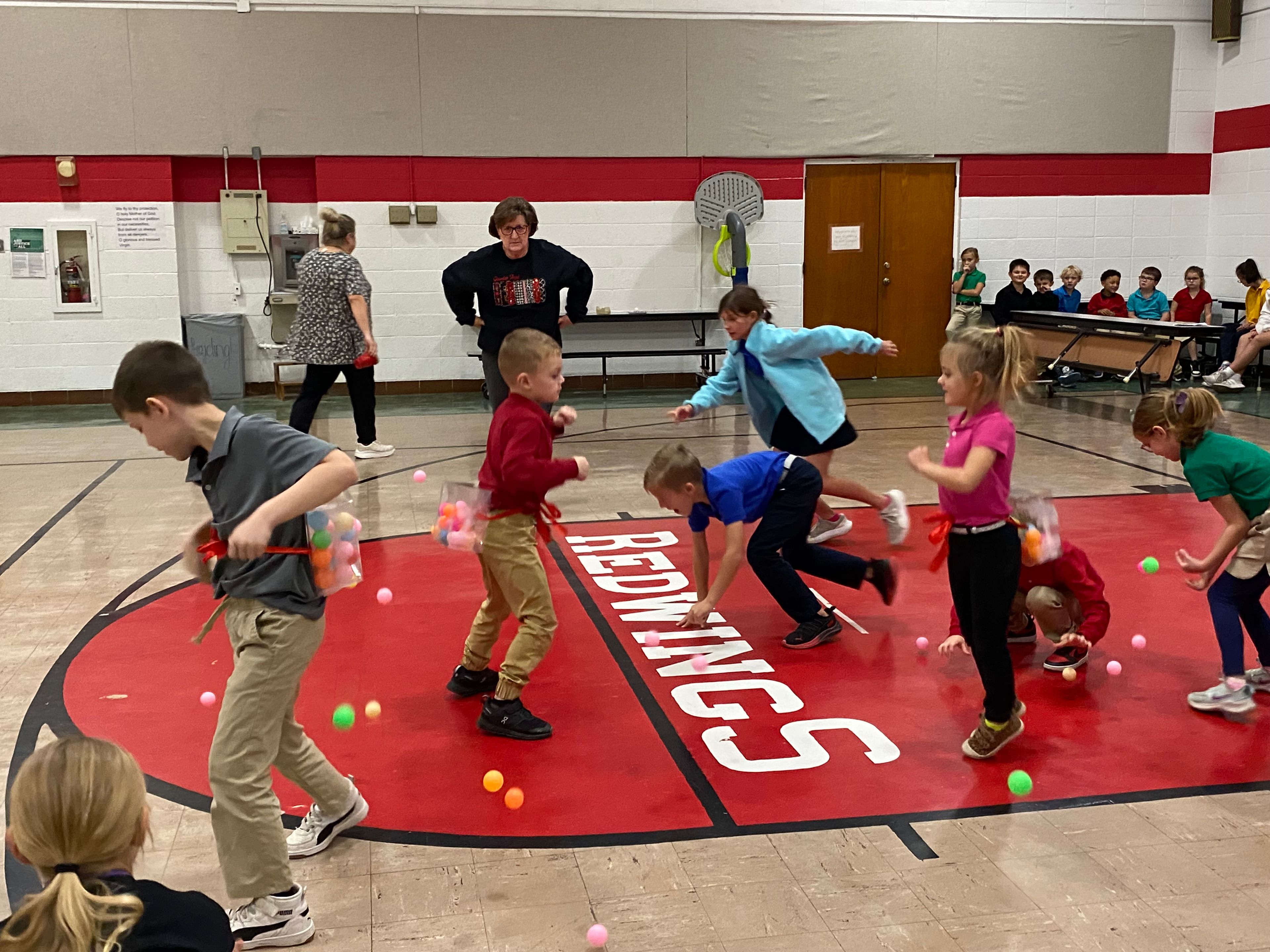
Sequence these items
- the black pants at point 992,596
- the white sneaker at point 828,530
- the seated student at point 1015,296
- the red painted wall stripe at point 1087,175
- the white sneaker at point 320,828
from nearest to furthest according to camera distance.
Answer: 1. the white sneaker at point 320,828
2. the black pants at point 992,596
3. the white sneaker at point 828,530
4. the seated student at point 1015,296
5. the red painted wall stripe at point 1087,175

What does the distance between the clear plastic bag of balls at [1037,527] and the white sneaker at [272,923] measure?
8.68 feet

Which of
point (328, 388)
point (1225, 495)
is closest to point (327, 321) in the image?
point (328, 388)

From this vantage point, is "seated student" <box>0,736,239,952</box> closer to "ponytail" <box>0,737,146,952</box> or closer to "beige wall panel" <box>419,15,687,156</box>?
"ponytail" <box>0,737,146,952</box>

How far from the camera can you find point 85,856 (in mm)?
1793

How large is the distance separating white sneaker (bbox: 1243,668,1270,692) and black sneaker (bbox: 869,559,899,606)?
4.60 feet

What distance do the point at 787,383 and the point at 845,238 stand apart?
914 centimetres

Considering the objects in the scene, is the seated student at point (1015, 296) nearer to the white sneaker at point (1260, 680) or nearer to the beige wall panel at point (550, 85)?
the beige wall panel at point (550, 85)

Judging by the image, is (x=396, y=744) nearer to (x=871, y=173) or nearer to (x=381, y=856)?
(x=381, y=856)

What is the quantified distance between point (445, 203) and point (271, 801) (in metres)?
11.2

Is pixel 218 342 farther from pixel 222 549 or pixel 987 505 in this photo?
pixel 987 505

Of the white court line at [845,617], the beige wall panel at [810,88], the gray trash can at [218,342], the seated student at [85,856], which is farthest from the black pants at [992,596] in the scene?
the gray trash can at [218,342]

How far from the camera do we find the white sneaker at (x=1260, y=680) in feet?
14.3

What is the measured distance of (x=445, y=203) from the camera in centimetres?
1338

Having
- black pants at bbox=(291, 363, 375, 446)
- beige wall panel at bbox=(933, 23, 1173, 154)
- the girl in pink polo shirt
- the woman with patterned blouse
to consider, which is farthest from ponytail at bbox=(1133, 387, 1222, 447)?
beige wall panel at bbox=(933, 23, 1173, 154)
